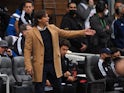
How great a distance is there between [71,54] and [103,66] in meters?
1.50

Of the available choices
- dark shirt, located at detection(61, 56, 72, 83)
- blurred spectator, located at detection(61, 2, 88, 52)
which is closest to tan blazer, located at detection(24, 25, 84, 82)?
dark shirt, located at detection(61, 56, 72, 83)

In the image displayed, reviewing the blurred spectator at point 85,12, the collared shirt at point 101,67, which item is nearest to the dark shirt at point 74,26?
the blurred spectator at point 85,12

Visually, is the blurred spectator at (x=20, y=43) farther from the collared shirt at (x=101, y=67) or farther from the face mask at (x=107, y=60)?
the face mask at (x=107, y=60)

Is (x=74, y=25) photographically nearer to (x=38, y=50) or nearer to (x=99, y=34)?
(x=99, y=34)

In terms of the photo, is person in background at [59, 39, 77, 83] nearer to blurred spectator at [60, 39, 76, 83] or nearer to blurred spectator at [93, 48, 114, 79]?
blurred spectator at [60, 39, 76, 83]

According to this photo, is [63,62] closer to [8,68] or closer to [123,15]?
[8,68]

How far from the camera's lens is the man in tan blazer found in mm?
8469

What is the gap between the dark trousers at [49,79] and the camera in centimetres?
849

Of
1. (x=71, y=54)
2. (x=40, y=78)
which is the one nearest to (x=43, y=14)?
(x=40, y=78)

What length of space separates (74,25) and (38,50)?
3.27 metres

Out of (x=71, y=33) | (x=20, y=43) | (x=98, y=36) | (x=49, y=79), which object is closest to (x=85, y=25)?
(x=98, y=36)

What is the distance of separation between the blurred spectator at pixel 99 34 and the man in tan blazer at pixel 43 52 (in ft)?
9.39

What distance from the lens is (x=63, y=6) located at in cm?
1481

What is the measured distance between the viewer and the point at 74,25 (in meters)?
11.6
